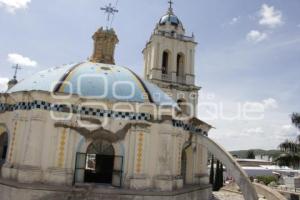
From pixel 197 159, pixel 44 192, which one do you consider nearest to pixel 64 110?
pixel 44 192

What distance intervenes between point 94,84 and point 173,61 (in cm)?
1448

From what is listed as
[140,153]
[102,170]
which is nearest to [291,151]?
[102,170]

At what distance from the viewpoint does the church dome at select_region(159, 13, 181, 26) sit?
2669 cm

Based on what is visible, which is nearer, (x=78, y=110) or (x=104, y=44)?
(x=78, y=110)

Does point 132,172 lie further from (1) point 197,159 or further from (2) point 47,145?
(1) point 197,159

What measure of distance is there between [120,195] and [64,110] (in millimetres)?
3442

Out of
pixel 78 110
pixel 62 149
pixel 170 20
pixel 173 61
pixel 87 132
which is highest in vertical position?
pixel 170 20

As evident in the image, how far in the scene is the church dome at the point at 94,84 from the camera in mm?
11727

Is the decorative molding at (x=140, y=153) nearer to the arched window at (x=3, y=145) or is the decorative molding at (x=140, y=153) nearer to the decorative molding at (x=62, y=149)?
the decorative molding at (x=62, y=149)

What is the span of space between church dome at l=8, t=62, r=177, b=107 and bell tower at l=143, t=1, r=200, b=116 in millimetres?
11470

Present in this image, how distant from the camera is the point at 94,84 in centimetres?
1207

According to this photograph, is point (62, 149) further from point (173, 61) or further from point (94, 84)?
point (173, 61)

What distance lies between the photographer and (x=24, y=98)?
37.6 ft

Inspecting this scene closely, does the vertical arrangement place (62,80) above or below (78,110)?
above
